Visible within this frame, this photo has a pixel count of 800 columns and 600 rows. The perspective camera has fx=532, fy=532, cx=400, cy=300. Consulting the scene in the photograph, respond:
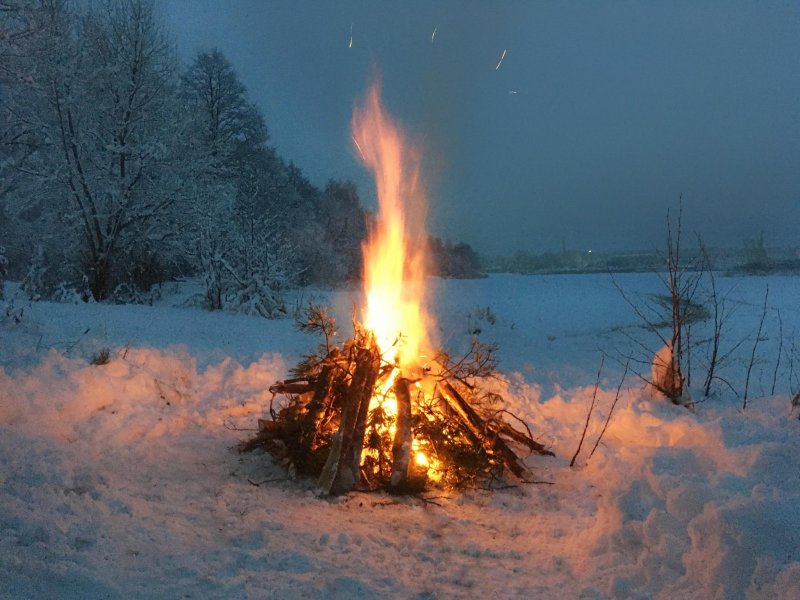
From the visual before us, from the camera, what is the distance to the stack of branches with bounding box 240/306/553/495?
4648 millimetres

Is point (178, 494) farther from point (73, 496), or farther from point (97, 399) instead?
point (97, 399)

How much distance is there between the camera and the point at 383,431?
5.09m

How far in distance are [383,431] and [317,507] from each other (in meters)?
1.13

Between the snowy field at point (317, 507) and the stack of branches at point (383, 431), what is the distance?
210 mm

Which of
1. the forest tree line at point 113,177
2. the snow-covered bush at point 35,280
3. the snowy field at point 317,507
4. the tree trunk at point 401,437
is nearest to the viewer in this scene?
the snowy field at point 317,507

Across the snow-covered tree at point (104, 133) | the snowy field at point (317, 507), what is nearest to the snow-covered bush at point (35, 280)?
the snow-covered tree at point (104, 133)

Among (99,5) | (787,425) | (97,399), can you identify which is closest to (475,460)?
(787,425)

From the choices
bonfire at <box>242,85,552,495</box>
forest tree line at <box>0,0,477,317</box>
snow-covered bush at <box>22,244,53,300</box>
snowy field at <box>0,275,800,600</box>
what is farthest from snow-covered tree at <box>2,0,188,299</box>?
bonfire at <box>242,85,552,495</box>

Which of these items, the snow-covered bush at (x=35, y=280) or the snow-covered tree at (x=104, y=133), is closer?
the snow-covered bush at (x=35, y=280)

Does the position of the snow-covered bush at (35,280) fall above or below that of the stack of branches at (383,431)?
above

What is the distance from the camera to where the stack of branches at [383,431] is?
15.3 feet

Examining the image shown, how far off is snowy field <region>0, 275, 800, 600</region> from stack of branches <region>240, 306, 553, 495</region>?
21 cm

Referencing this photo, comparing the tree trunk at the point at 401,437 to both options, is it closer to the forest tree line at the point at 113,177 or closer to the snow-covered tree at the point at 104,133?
the forest tree line at the point at 113,177

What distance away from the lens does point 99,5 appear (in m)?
16.0
